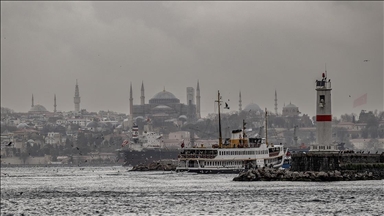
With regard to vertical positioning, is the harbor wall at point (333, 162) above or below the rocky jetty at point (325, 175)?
above

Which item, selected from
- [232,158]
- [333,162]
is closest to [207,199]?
[333,162]

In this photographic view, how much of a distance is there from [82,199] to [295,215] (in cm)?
1537

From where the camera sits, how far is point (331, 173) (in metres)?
64.0

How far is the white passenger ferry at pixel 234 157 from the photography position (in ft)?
300

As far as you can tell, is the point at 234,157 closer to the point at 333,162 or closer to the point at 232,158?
the point at 232,158

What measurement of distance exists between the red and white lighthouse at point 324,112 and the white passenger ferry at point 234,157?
24032mm

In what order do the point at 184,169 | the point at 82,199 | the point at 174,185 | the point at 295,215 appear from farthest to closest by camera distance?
1. the point at 184,169
2. the point at 174,185
3. the point at 82,199
4. the point at 295,215

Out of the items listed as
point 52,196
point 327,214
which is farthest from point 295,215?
point 52,196

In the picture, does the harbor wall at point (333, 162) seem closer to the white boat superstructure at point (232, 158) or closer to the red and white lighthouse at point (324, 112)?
the red and white lighthouse at point (324, 112)

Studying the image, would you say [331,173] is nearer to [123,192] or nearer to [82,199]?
[123,192]

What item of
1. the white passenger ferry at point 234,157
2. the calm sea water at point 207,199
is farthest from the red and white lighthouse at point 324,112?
the white passenger ferry at point 234,157

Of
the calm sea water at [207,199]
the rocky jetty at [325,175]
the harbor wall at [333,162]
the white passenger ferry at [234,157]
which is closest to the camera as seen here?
the calm sea water at [207,199]

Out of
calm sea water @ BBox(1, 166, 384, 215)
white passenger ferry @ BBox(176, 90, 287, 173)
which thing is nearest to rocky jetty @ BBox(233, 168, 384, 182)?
calm sea water @ BBox(1, 166, 384, 215)

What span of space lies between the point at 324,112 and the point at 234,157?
26.4 metres
